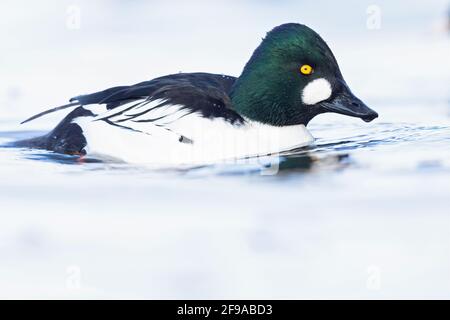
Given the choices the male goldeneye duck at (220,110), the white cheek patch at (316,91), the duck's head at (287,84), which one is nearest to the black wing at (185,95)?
the male goldeneye duck at (220,110)

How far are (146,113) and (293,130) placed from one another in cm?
114

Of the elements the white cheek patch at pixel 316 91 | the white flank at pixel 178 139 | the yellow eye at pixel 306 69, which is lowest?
the white flank at pixel 178 139

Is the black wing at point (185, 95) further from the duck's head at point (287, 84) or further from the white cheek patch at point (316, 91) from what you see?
the white cheek patch at point (316, 91)

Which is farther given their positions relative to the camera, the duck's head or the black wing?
the duck's head

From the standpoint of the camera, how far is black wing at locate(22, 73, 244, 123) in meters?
6.33

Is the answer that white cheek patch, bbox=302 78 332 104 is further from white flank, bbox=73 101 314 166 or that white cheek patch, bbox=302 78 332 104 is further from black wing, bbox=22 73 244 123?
black wing, bbox=22 73 244 123

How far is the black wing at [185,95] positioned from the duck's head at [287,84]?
19 cm

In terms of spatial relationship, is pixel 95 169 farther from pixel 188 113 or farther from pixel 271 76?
pixel 271 76

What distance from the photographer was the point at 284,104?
22.0 feet

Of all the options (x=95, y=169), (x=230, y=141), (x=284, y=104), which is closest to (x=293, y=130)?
(x=284, y=104)

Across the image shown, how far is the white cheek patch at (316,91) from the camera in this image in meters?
6.63

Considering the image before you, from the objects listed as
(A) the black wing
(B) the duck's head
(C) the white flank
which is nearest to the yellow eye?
(B) the duck's head

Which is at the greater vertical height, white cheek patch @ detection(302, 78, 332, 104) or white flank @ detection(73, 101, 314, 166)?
white cheek patch @ detection(302, 78, 332, 104)

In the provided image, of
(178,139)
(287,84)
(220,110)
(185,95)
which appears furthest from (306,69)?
(178,139)
